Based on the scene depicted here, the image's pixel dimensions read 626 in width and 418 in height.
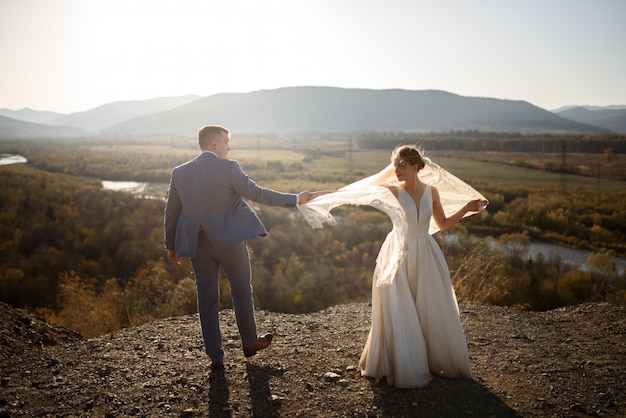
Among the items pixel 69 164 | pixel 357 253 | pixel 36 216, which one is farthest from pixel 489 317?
pixel 69 164

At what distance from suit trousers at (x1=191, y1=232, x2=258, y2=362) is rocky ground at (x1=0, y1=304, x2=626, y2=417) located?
1.56ft

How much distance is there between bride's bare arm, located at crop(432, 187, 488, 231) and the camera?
15.8 ft

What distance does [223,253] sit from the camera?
181 inches

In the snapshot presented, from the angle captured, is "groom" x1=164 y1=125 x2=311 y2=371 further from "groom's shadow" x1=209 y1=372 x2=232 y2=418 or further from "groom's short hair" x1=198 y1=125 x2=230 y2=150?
"groom's shadow" x1=209 y1=372 x2=232 y2=418

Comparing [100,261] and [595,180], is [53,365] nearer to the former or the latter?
[100,261]

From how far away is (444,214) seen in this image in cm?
491

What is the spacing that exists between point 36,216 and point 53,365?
3170 cm

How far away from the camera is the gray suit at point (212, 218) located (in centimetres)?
445

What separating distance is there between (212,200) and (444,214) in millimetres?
2391

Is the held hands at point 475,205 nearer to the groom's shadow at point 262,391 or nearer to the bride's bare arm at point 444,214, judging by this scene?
the bride's bare arm at point 444,214

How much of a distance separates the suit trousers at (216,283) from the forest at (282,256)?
6.19 m

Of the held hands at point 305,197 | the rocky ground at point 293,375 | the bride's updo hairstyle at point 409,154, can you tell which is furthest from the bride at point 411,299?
the held hands at point 305,197

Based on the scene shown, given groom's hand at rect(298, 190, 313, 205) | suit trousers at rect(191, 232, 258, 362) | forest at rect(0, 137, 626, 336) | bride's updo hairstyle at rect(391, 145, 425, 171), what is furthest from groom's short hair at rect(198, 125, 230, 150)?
forest at rect(0, 137, 626, 336)

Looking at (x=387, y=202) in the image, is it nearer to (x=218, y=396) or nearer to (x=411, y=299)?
(x=411, y=299)
